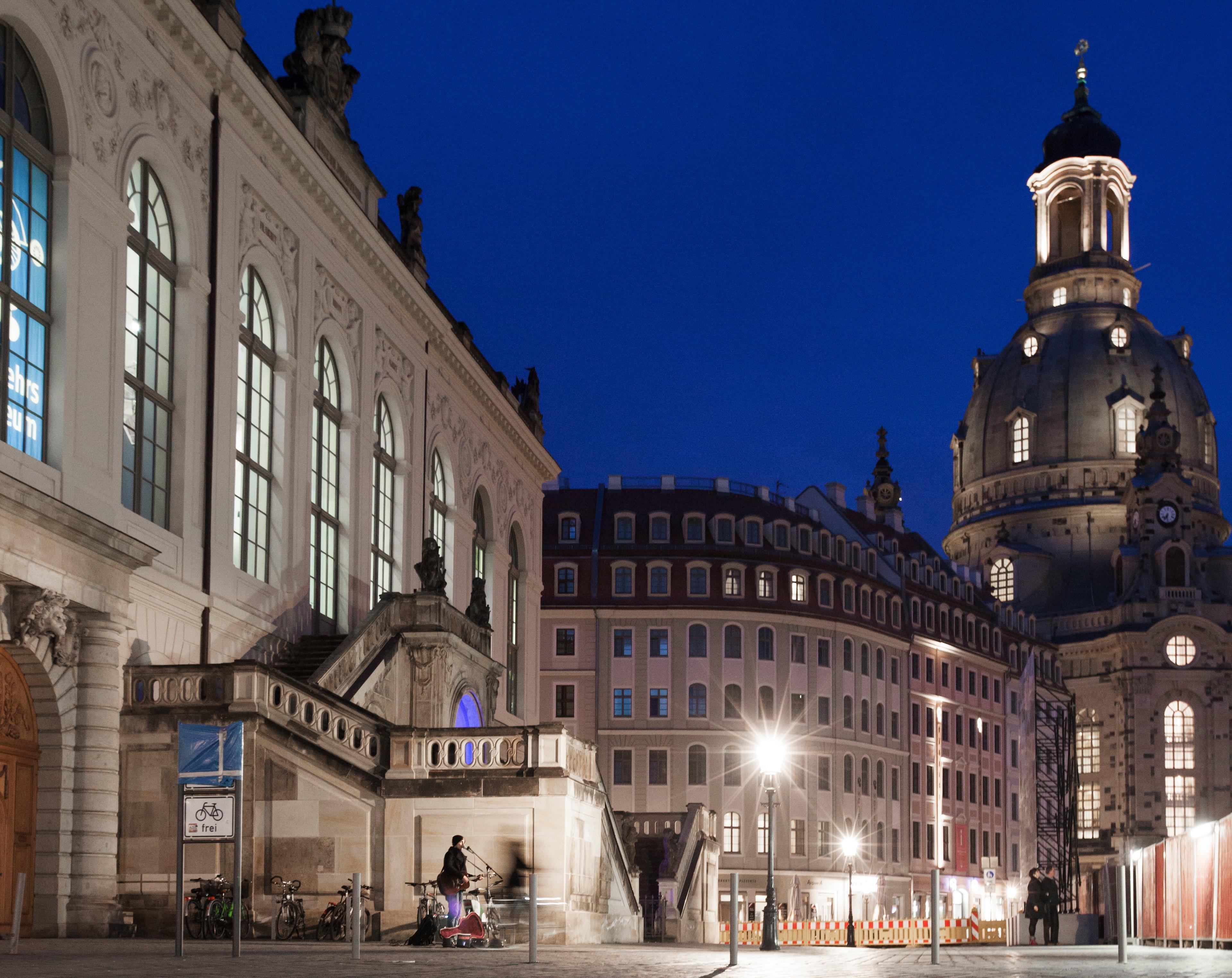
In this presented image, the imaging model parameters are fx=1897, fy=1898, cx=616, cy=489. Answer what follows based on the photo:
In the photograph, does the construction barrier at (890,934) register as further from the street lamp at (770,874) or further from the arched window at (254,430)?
the arched window at (254,430)

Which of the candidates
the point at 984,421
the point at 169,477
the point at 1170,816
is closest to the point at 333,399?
the point at 169,477

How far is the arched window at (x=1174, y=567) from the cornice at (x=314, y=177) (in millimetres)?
92189

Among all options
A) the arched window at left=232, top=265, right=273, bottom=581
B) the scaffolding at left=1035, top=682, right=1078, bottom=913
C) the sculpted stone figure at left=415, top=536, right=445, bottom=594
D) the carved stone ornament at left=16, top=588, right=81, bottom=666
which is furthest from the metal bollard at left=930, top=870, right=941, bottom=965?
the scaffolding at left=1035, top=682, right=1078, bottom=913

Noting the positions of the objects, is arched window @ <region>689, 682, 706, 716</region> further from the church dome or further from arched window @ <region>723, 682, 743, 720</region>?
the church dome

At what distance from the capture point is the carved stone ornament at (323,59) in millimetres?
46562

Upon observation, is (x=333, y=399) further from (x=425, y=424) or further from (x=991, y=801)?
(x=991, y=801)

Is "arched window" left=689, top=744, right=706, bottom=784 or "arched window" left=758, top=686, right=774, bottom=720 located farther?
"arched window" left=758, top=686, right=774, bottom=720

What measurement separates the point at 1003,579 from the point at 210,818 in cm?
13454

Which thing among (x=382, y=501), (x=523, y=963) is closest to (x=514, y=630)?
(x=382, y=501)

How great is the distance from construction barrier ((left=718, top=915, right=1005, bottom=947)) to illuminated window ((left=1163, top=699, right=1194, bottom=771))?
7442cm

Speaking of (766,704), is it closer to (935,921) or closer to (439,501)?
(439,501)

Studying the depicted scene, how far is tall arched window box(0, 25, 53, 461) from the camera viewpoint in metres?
29.4

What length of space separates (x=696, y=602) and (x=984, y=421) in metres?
64.8

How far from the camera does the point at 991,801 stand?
121 meters
